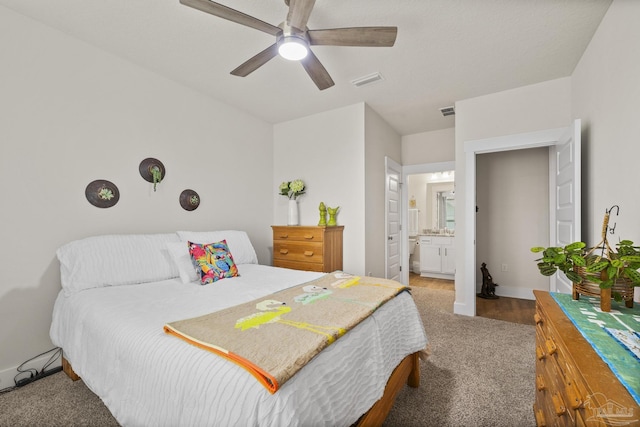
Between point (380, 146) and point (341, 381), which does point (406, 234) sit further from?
point (341, 381)

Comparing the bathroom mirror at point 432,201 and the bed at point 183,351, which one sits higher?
the bathroom mirror at point 432,201

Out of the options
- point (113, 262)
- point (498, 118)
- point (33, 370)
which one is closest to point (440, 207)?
point (498, 118)

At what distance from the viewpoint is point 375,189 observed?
152 inches

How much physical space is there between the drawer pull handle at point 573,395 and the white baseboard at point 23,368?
3.21m

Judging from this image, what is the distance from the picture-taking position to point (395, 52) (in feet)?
8.13

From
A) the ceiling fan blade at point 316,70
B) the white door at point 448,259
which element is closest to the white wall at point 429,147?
the white door at point 448,259

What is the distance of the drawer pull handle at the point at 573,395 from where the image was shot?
2.59 feet

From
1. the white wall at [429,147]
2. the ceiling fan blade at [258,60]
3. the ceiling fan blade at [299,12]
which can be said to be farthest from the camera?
the white wall at [429,147]

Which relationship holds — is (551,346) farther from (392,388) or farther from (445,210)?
(445,210)

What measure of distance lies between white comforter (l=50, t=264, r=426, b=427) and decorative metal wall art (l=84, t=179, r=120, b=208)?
82 centimetres

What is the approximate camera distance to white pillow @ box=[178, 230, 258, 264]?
8.84 ft

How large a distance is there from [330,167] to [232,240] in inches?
64.7

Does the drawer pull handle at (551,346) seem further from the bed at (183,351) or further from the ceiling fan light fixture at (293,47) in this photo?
the ceiling fan light fixture at (293,47)

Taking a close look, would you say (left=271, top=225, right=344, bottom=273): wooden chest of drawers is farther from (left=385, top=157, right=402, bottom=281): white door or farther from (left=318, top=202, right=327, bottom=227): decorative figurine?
(left=385, top=157, right=402, bottom=281): white door
